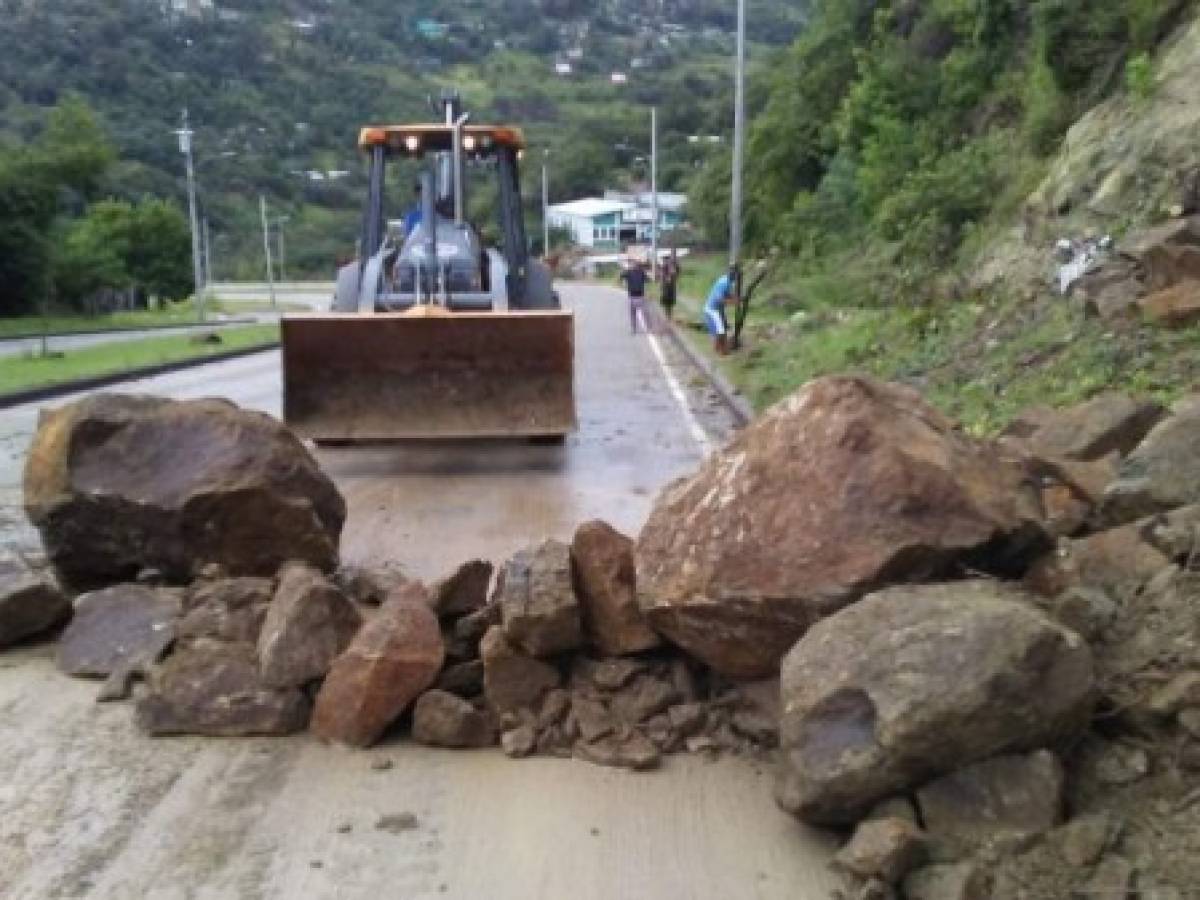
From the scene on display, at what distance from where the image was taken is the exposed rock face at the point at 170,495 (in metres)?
7.11

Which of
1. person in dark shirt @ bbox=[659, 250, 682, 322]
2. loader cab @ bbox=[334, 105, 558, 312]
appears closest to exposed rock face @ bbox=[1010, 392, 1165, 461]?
loader cab @ bbox=[334, 105, 558, 312]

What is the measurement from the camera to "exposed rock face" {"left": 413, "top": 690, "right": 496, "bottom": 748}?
5.39 meters

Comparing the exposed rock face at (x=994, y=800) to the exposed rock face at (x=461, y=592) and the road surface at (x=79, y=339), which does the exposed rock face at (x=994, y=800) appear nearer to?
the exposed rock face at (x=461, y=592)

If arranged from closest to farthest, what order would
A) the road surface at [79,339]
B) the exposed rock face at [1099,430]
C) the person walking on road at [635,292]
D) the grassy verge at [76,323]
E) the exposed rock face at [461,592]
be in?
the exposed rock face at [461,592]
the exposed rock face at [1099,430]
the person walking on road at [635,292]
the road surface at [79,339]
the grassy verge at [76,323]

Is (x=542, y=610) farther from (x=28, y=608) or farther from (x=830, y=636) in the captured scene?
(x=28, y=608)

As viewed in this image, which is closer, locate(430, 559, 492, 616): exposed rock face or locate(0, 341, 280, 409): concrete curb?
locate(430, 559, 492, 616): exposed rock face

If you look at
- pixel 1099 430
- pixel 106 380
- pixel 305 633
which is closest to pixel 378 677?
pixel 305 633

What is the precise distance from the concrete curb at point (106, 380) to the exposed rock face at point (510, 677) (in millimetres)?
15085

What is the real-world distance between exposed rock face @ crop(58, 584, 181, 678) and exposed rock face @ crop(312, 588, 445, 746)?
95 cm

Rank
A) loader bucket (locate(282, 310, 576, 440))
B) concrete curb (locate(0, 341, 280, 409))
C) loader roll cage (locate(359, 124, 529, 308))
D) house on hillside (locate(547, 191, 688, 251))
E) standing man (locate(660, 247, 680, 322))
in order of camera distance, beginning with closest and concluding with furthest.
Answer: loader bucket (locate(282, 310, 576, 440)) < loader roll cage (locate(359, 124, 529, 308)) < concrete curb (locate(0, 341, 280, 409)) < standing man (locate(660, 247, 680, 322)) < house on hillside (locate(547, 191, 688, 251))

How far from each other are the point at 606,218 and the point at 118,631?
365 ft

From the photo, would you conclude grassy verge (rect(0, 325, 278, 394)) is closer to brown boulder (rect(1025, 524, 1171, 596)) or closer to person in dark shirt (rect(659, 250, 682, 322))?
person in dark shirt (rect(659, 250, 682, 322))

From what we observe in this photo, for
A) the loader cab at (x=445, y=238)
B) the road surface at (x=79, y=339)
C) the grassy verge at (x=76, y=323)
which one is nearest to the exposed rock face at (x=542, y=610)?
the loader cab at (x=445, y=238)

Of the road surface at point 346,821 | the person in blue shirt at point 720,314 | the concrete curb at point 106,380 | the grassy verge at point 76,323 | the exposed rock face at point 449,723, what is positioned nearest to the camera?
the road surface at point 346,821
